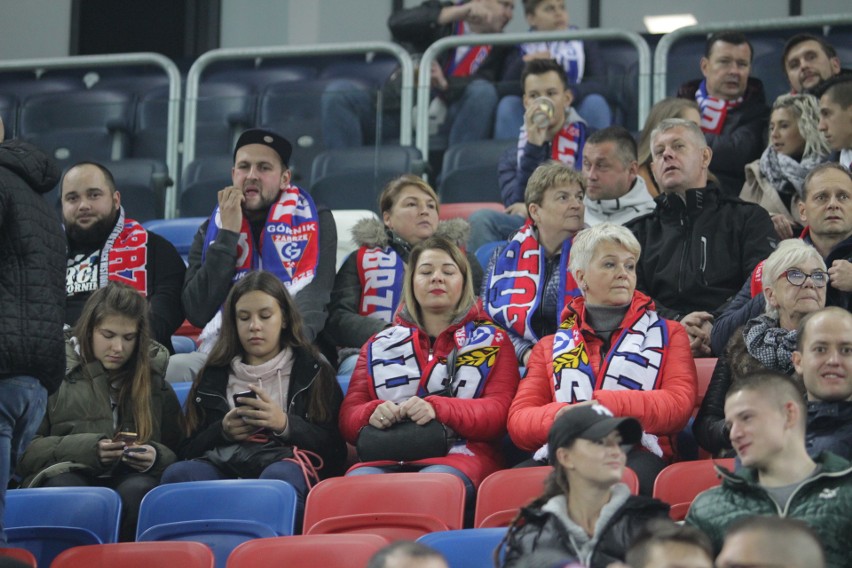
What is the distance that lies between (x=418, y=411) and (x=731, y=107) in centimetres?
273

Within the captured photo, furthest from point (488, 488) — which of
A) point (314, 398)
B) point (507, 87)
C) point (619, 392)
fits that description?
point (507, 87)

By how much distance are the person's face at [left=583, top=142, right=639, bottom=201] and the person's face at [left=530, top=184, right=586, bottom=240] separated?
0.44m

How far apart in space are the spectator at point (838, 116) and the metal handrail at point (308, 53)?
2.26 metres

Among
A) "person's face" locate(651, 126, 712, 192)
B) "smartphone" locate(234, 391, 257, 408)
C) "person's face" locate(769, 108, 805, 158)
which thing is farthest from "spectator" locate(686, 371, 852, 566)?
"person's face" locate(769, 108, 805, 158)

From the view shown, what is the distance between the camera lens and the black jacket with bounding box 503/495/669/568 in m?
3.44

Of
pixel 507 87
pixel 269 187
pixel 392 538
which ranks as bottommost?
pixel 392 538

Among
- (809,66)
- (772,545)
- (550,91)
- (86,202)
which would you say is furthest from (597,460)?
(550,91)

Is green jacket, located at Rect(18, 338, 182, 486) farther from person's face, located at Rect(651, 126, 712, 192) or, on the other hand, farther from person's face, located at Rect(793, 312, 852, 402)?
person's face, located at Rect(793, 312, 852, 402)

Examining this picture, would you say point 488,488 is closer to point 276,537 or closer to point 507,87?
point 276,537

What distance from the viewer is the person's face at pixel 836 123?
5734 mm

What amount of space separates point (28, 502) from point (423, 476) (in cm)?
122

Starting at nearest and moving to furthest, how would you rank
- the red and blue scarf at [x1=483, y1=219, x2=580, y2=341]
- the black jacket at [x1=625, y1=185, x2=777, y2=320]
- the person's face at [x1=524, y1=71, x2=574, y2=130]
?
1. the red and blue scarf at [x1=483, y1=219, x2=580, y2=341]
2. the black jacket at [x1=625, y1=185, x2=777, y2=320]
3. the person's face at [x1=524, y1=71, x2=574, y2=130]

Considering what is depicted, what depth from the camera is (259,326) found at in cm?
489

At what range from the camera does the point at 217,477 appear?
4.72m
